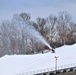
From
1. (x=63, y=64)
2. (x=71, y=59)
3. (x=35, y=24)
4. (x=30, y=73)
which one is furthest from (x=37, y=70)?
(x=35, y=24)

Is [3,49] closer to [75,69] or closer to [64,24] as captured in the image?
[64,24]

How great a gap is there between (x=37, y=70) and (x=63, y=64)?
5.71 m

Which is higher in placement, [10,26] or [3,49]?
[10,26]

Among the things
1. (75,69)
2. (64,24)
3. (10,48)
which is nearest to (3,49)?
(10,48)

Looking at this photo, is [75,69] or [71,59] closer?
[75,69]

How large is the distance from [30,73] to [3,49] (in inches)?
1584

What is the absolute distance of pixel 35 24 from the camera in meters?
90.9

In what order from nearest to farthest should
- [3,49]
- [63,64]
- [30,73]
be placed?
[30,73]
[63,64]
[3,49]

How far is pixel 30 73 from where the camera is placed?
41.0m

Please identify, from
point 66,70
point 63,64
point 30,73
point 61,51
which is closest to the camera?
point 30,73

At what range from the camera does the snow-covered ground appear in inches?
1679

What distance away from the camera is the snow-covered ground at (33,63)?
4264 cm

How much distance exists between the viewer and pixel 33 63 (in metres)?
46.4

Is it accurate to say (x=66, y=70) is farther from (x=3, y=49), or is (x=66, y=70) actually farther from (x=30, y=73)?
(x=3, y=49)
